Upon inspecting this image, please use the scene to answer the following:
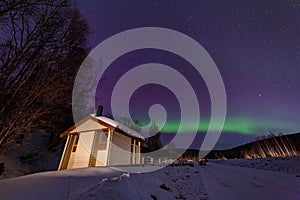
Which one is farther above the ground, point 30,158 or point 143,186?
point 30,158

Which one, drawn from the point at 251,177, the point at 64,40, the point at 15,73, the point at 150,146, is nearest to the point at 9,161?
the point at 15,73

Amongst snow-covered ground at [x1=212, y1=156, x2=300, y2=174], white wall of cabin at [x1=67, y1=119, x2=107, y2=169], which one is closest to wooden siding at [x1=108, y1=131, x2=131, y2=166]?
white wall of cabin at [x1=67, y1=119, x2=107, y2=169]

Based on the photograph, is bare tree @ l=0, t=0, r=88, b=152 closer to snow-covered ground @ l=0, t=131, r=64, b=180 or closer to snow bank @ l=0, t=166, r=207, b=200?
snow bank @ l=0, t=166, r=207, b=200

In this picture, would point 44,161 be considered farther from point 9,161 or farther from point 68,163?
point 68,163

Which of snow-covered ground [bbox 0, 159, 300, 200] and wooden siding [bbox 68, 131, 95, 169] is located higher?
wooden siding [bbox 68, 131, 95, 169]

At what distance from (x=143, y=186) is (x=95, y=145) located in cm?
994

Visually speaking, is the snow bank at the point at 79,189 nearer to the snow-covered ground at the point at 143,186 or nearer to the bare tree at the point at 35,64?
the snow-covered ground at the point at 143,186

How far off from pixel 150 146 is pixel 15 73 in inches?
1387

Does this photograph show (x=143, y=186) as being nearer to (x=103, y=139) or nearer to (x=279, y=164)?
(x=103, y=139)

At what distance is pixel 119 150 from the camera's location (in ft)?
50.6

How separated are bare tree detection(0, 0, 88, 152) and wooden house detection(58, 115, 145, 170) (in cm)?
808

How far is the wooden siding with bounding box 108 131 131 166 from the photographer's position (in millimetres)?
14626

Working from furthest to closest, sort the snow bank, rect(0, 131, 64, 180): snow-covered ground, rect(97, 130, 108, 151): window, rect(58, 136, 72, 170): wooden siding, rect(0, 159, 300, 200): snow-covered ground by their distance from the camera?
rect(58, 136, 72, 170): wooden siding → rect(97, 130, 108, 151): window → rect(0, 131, 64, 180): snow-covered ground → rect(0, 159, 300, 200): snow-covered ground → the snow bank

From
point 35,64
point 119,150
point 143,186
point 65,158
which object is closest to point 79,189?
point 143,186
